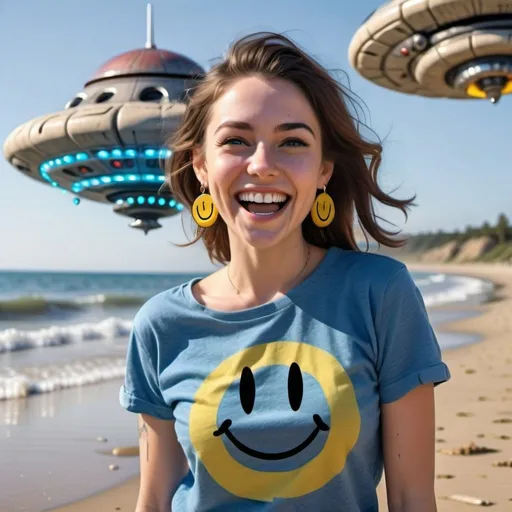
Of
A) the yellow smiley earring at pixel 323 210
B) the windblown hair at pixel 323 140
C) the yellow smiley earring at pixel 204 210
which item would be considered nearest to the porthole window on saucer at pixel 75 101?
the windblown hair at pixel 323 140

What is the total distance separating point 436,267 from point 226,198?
103814 mm

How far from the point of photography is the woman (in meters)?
1.61

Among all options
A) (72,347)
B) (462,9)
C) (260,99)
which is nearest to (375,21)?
(462,9)

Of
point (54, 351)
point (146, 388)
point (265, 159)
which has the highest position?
point (265, 159)

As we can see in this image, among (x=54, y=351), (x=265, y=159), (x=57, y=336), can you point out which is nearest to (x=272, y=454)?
(x=265, y=159)

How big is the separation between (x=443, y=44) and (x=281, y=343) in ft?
29.2

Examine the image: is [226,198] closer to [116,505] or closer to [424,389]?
[424,389]

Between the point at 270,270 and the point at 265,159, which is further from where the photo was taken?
the point at 270,270

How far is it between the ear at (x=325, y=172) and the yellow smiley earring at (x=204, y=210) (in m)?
0.31

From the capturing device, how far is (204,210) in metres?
2.04

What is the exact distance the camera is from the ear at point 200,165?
195 centimetres

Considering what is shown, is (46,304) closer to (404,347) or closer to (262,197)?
(262,197)

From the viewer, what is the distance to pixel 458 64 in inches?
407

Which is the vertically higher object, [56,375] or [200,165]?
[200,165]
